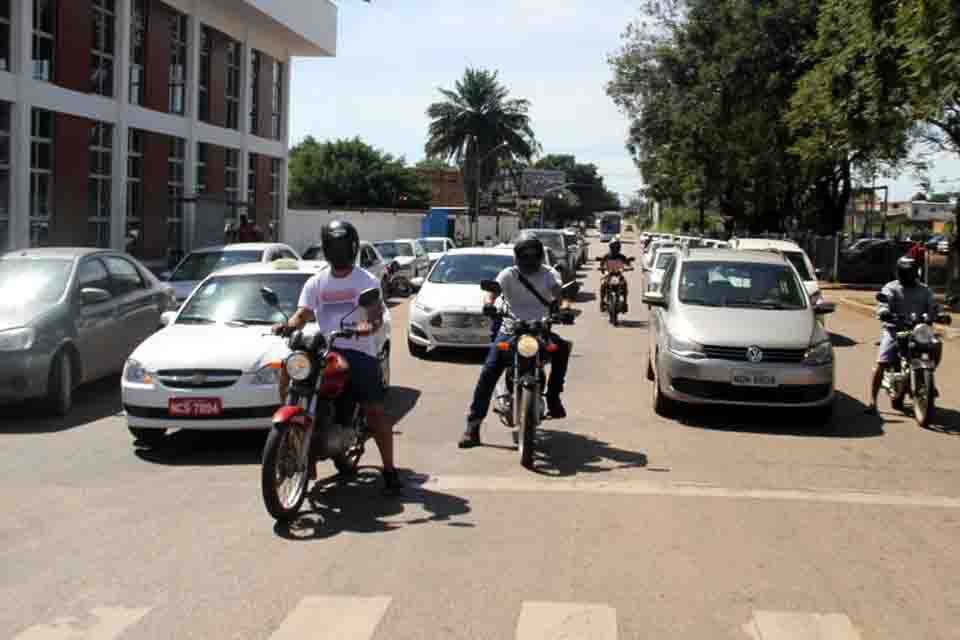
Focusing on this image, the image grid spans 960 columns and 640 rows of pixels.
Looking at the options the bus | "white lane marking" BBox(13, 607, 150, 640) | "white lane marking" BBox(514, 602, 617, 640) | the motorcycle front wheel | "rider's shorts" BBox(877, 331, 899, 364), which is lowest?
"white lane marking" BBox(13, 607, 150, 640)

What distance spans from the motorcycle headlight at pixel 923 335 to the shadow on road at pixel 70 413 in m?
8.00

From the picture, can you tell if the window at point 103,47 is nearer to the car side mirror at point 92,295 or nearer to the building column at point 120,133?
the building column at point 120,133

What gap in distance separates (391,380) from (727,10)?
31.1 metres

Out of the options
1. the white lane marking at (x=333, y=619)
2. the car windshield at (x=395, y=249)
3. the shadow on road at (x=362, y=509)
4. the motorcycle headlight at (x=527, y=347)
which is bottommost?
the shadow on road at (x=362, y=509)

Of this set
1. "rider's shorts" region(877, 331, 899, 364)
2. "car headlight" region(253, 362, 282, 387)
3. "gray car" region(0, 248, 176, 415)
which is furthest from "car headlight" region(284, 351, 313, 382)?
"rider's shorts" region(877, 331, 899, 364)

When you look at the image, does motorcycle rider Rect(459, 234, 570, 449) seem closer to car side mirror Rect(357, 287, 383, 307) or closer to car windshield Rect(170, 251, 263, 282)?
car side mirror Rect(357, 287, 383, 307)

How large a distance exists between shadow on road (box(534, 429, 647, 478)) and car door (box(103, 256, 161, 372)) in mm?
5125

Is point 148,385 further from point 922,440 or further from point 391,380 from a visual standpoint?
point 922,440

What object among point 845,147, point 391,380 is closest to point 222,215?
point 845,147

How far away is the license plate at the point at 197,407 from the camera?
9281mm

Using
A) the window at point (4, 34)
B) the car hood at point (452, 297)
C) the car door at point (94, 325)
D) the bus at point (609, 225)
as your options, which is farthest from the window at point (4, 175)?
the bus at point (609, 225)

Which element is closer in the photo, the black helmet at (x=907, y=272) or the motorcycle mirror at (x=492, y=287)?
the motorcycle mirror at (x=492, y=287)

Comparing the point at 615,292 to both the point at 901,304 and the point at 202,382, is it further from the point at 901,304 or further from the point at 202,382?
the point at 202,382

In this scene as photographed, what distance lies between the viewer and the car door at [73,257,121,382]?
39.2ft
